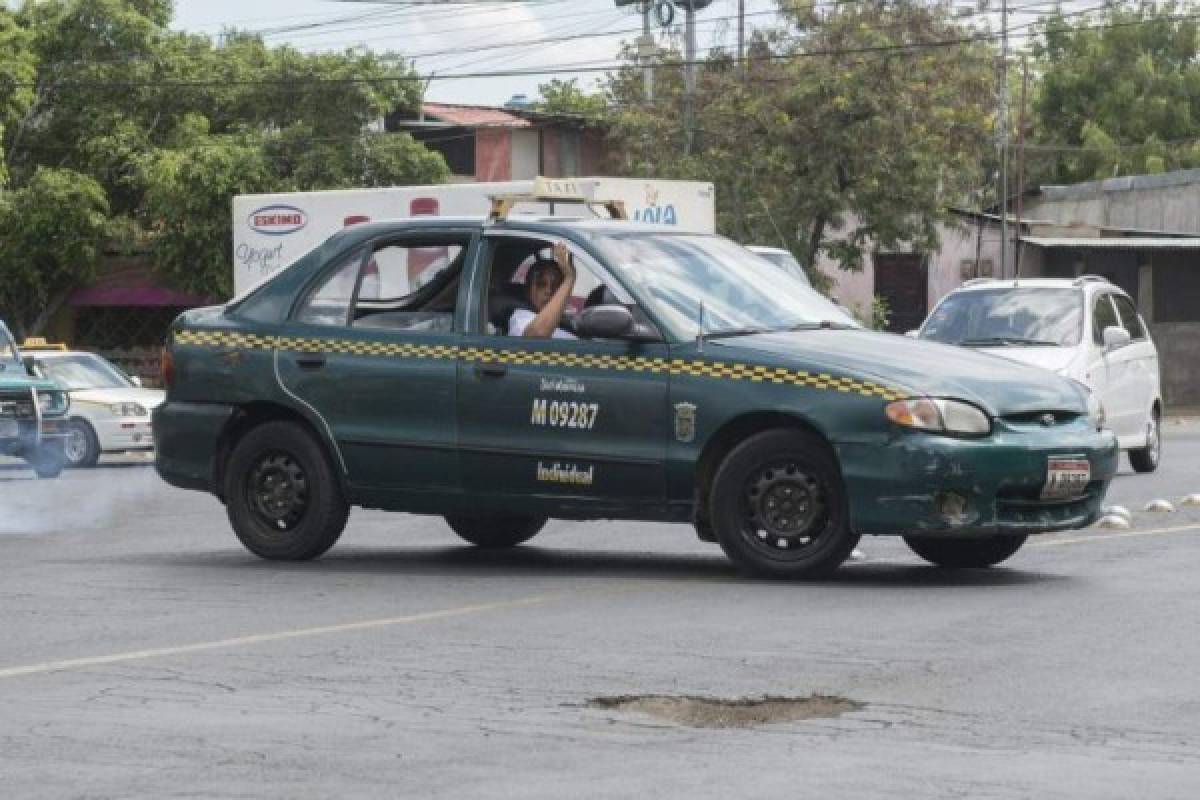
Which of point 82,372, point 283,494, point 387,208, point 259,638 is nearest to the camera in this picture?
point 259,638

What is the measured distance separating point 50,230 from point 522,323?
39.2 metres

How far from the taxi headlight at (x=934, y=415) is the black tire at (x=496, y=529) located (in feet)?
10.2

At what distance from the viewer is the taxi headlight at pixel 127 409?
93.8 feet

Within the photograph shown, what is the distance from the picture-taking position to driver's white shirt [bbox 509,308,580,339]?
483 inches

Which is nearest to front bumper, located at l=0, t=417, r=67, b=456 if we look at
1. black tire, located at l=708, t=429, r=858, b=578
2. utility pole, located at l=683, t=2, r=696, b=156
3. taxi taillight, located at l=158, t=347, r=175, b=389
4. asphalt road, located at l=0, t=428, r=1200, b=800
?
asphalt road, located at l=0, t=428, r=1200, b=800

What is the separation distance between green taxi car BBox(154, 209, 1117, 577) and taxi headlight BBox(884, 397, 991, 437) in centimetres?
1

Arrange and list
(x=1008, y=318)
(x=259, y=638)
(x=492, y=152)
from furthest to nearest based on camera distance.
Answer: (x=492, y=152)
(x=1008, y=318)
(x=259, y=638)

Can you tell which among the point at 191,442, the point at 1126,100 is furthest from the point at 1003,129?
the point at 191,442

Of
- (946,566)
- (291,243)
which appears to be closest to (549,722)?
(946,566)

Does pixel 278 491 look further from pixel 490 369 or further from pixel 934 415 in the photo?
pixel 934 415

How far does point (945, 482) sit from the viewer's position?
11.1m

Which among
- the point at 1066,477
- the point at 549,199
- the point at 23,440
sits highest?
the point at 549,199

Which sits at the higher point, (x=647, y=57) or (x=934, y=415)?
(x=647, y=57)

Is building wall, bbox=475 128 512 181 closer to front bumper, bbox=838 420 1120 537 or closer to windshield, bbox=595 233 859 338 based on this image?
windshield, bbox=595 233 859 338
